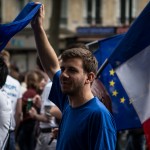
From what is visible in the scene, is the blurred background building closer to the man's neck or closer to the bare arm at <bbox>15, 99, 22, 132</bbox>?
the bare arm at <bbox>15, 99, 22, 132</bbox>

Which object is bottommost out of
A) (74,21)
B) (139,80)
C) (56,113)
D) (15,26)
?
(74,21)

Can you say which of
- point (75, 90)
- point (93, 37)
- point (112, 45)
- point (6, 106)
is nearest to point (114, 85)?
point (112, 45)

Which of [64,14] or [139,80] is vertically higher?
[139,80]

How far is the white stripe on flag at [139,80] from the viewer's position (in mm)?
5160

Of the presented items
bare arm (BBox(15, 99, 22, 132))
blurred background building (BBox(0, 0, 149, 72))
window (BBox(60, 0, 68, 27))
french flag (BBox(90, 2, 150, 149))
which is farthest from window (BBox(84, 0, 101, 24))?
french flag (BBox(90, 2, 150, 149))

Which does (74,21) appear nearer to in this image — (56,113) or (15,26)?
(56,113)

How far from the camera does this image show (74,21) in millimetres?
33406

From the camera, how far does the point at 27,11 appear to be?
4.77 m

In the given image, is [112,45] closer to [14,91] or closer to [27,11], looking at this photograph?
[14,91]

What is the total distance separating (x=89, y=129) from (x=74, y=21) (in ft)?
97.9

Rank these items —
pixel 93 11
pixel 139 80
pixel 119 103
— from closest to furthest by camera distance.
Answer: pixel 139 80
pixel 119 103
pixel 93 11

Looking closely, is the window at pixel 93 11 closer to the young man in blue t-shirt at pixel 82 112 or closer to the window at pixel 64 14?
the window at pixel 64 14

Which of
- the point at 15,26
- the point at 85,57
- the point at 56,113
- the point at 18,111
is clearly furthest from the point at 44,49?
the point at 18,111

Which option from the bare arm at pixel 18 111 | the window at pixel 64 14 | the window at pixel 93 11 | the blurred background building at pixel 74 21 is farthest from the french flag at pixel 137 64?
the window at pixel 64 14
